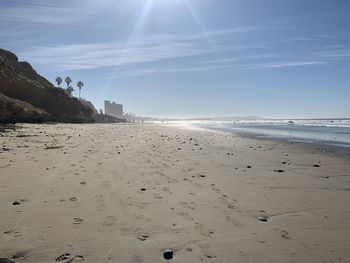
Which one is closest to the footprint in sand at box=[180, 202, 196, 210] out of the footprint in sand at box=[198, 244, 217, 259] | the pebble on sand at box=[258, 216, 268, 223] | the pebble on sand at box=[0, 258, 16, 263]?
the pebble on sand at box=[258, 216, 268, 223]

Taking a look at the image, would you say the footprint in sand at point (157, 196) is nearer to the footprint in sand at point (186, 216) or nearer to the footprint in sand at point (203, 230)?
the footprint in sand at point (186, 216)

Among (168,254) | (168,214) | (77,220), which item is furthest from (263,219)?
(77,220)

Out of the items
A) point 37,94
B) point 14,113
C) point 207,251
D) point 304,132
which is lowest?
point 207,251

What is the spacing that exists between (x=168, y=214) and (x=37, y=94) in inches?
2075

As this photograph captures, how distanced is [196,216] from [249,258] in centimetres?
149

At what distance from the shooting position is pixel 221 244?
3992 mm

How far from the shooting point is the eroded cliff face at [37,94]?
46875 mm

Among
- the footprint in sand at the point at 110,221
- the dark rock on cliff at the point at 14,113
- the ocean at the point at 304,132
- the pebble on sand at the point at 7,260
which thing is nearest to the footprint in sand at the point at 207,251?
the footprint in sand at the point at 110,221

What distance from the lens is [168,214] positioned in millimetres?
5121

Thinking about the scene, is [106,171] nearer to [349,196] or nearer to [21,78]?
[349,196]

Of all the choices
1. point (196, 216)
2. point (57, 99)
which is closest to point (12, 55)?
point (57, 99)

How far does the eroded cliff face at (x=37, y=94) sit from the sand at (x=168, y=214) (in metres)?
32.1

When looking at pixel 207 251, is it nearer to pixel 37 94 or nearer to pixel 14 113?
pixel 14 113

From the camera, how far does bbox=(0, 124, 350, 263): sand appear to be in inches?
148
